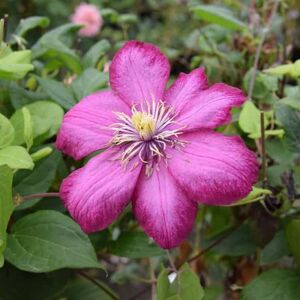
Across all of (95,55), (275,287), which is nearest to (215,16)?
(95,55)

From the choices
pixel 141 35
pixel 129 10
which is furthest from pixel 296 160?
pixel 129 10

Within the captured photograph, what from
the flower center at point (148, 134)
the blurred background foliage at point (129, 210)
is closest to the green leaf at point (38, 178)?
the blurred background foliage at point (129, 210)

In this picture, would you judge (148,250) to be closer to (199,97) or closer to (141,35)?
(199,97)

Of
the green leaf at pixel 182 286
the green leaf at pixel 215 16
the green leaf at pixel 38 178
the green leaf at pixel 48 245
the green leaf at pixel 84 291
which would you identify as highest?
the green leaf at pixel 215 16

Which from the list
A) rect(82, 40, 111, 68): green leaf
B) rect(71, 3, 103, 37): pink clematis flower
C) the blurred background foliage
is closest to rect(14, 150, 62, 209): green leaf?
the blurred background foliage

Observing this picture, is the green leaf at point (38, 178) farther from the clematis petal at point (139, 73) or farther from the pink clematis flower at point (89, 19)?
the pink clematis flower at point (89, 19)

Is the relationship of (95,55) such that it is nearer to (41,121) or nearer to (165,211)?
(41,121)
